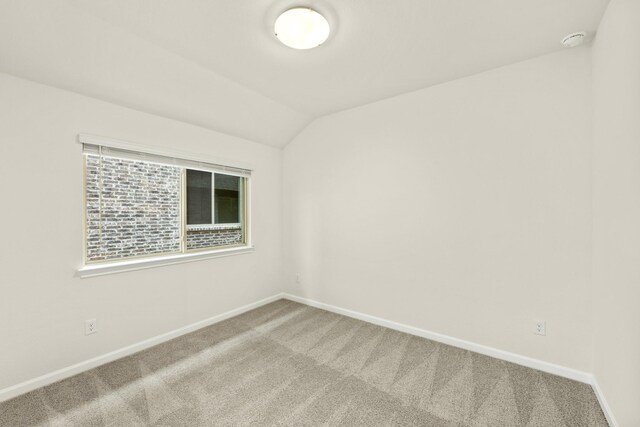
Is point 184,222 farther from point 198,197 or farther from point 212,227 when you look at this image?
point 212,227

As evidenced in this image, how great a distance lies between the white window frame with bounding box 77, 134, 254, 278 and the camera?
2.25 m

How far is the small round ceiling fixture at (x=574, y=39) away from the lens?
191cm

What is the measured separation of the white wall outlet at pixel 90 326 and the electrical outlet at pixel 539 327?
3673 mm

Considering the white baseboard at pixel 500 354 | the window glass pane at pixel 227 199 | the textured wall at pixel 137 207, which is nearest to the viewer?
the white baseboard at pixel 500 354

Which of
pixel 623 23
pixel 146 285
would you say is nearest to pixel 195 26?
pixel 146 285

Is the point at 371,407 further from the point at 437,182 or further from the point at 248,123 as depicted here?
the point at 248,123

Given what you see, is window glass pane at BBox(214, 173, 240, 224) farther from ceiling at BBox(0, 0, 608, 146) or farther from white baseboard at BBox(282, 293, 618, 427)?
white baseboard at BBox(282, 293, 618, 427)

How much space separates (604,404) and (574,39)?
251 cm

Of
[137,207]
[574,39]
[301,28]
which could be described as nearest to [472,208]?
[574,39]

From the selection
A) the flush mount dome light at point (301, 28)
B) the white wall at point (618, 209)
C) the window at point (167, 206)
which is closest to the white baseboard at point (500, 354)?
the white wall at point (618, 209)

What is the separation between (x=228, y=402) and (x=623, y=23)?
10.8 ft

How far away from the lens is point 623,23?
1466 millimetres

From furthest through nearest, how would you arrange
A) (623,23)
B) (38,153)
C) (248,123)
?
1. (248,123)
2. (38,153)
3. (623,23)

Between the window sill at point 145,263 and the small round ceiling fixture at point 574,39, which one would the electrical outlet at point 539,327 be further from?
the window sill at point 145,263
